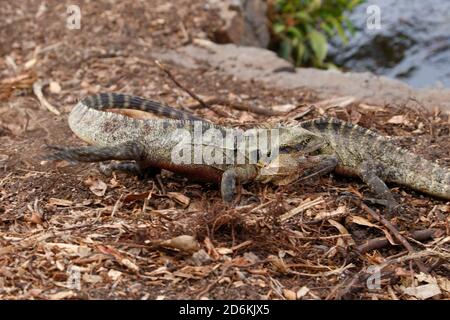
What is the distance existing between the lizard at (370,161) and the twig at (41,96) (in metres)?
2.89

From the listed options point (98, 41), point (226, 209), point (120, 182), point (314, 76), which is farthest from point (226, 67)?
point (226, 209)

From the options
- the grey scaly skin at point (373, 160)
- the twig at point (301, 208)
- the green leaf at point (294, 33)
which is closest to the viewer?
the twig at point (301, 208)

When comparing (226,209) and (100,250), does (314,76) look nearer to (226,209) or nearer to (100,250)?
(226,209)

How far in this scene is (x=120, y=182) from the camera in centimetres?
569

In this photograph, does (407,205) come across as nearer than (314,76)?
Yes

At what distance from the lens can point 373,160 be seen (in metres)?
5.96

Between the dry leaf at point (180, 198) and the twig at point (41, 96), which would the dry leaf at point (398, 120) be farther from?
the twig at point (41, 96)

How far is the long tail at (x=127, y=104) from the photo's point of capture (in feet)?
20.3

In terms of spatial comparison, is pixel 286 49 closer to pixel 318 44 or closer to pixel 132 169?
pixel 318 44

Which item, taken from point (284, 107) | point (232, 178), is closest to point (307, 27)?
point (284, 107)

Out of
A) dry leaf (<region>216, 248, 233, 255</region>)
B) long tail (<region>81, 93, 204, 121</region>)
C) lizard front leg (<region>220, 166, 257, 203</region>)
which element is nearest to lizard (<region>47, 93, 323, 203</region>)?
lizard front leg (<region>220, 166, 257, 203</region>)

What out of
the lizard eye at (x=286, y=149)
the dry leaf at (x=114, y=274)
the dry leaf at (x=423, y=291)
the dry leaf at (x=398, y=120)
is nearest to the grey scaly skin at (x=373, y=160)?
the lizard eye at (x=286, y=149)
